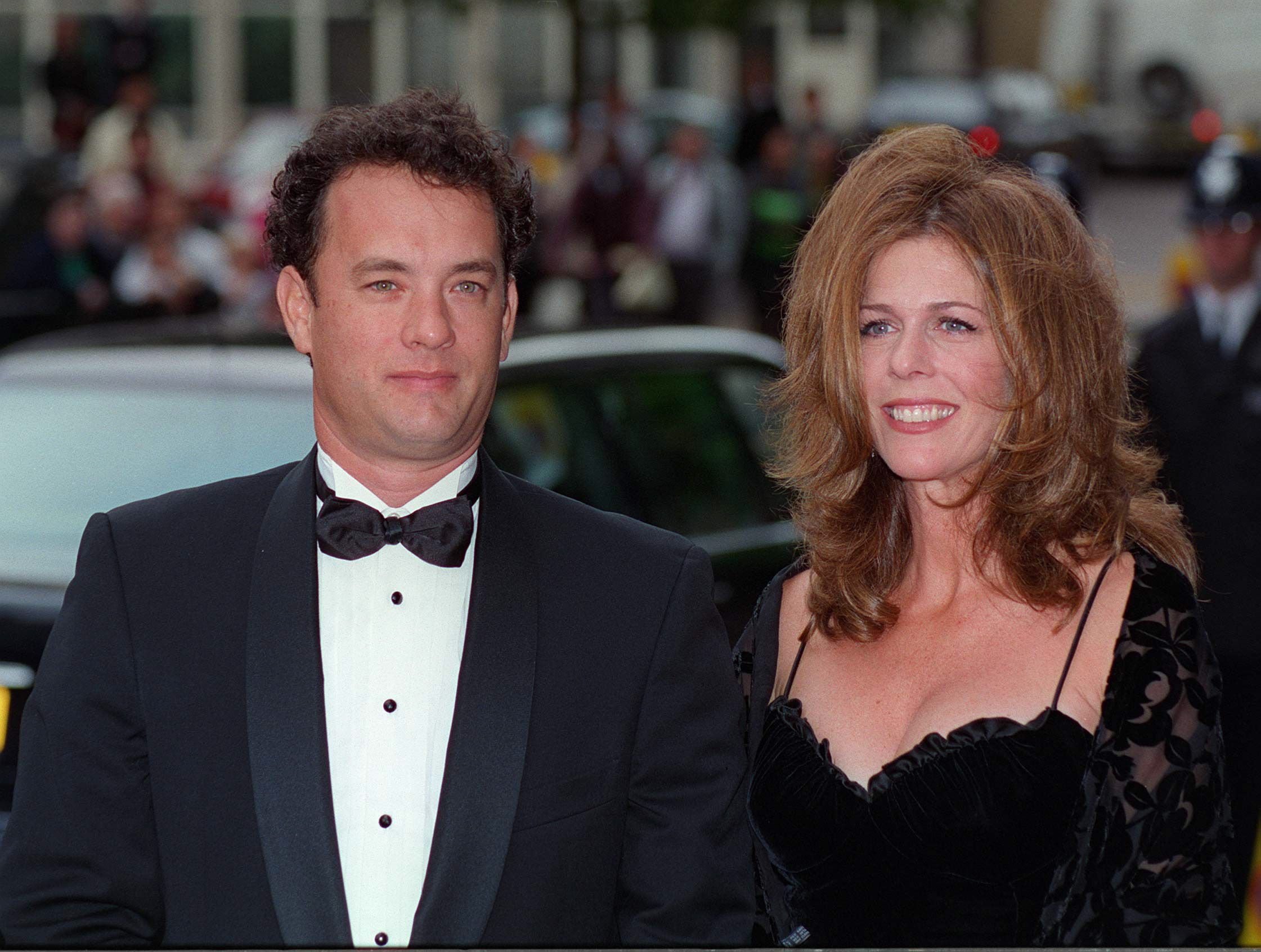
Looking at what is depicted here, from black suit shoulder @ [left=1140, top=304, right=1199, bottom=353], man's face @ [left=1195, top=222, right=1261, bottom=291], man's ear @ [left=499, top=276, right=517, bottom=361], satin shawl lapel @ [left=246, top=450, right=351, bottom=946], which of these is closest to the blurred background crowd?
man's face @ [left=1195, top=222, right=1261, bottom=291]

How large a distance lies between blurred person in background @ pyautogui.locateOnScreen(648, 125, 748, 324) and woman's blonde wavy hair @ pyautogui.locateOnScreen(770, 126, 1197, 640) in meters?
11.2

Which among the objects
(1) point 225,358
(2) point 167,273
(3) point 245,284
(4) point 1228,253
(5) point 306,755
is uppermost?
(4) point 1228,253

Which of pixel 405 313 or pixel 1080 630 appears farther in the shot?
pixel 1080 630

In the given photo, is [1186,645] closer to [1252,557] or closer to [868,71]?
[1252,557]

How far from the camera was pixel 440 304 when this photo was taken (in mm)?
2605

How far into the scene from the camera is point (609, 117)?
15734 mm

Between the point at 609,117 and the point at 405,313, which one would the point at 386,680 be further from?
the point at 609,117

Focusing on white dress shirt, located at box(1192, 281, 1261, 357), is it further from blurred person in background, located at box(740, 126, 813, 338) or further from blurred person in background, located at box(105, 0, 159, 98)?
blurred person in background, located at box(105, 0, 159, 98)

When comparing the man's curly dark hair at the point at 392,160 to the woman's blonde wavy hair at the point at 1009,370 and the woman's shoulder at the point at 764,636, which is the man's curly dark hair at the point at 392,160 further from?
the woman's shoulder at the point at 764,636

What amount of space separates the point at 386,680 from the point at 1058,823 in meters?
1.07

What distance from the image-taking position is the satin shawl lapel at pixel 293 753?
2482 mm

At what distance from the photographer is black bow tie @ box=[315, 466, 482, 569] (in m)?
2.63

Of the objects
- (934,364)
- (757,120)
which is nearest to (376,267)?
(934,364)

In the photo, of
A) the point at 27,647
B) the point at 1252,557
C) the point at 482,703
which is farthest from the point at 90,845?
the point at 1252,557
